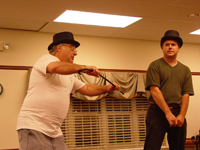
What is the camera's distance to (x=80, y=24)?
4.93 m

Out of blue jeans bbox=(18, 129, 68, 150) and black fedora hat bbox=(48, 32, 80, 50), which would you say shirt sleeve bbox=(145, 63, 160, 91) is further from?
blue jeans bbox=(18, 129, 68, 150)

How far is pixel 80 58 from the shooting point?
5652 mm

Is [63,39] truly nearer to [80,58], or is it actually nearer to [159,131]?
[159,131]

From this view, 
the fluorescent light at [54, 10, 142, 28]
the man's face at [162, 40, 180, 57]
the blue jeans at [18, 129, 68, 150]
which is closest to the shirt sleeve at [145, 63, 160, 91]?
the man's face at [162, 40, 180, 57]

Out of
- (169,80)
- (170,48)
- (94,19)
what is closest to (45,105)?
(169,80)

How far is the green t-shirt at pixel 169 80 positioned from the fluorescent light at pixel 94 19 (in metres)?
2.13

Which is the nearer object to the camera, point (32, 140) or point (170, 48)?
point (32, 140)

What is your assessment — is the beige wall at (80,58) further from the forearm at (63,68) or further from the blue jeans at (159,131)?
the forearm at (63,68)

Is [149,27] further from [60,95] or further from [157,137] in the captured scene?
[60,95]

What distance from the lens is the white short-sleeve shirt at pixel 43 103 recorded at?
207 centimetres

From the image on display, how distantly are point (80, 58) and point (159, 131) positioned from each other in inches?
130

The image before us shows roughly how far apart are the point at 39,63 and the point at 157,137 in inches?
49.0

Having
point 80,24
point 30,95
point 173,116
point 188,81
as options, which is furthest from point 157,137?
point 80,24

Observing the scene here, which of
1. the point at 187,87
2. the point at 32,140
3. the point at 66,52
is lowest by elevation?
the point at 32,140
